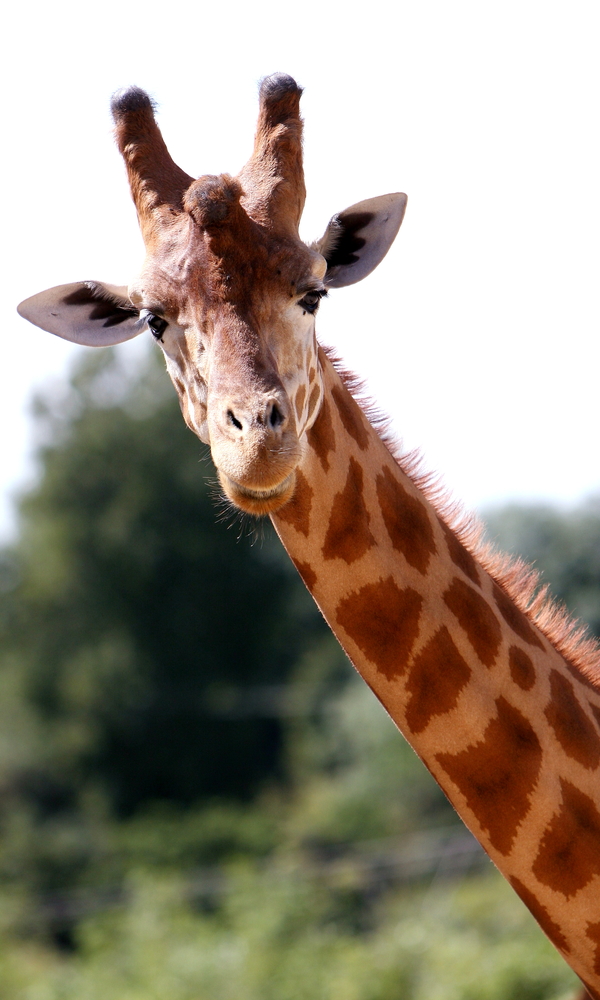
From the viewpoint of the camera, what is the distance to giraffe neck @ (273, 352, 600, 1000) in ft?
12.1

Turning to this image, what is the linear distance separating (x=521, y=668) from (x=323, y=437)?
117 cm

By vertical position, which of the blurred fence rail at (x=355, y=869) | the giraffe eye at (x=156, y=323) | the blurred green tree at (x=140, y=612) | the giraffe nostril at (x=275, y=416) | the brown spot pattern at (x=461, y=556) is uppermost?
the giraffe nostril at (x=275, y=416)

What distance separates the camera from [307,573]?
391 centimetres

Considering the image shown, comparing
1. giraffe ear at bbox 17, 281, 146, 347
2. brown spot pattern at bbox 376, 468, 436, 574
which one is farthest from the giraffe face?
giraffe ear at bbox 17, 281, 146, 347

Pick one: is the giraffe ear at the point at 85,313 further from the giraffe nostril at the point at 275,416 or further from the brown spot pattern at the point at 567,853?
the brown spot pattern at the point at 567,853

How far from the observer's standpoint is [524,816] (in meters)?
3.68

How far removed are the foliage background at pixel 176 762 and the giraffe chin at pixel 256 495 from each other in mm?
14274

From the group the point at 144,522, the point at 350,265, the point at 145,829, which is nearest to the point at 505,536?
the point at 350,265

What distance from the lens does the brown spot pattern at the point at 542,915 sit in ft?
12.2

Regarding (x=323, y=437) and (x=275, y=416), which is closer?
(x=275, y=416)

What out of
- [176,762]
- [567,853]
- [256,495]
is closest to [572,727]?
[567,853]

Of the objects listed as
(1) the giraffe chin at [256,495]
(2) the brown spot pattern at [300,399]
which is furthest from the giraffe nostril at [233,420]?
(2) the brown spot pattern at [300,399]

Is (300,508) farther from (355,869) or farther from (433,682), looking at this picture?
(355,869)

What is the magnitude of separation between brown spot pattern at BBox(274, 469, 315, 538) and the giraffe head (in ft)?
0.81
